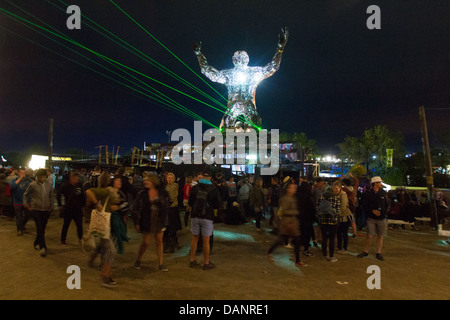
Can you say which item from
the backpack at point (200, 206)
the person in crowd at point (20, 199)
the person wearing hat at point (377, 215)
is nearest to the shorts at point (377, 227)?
the person wearing hat at point (377, 215)

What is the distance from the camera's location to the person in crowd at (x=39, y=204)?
586cm

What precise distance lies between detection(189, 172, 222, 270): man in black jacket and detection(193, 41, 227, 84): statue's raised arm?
1716cm

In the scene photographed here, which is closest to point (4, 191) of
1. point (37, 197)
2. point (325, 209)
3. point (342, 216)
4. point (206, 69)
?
point (37, 197)

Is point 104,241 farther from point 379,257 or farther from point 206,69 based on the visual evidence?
point 206,69

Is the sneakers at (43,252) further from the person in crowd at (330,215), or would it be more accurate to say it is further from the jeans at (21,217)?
the person in crowd at (330,215)

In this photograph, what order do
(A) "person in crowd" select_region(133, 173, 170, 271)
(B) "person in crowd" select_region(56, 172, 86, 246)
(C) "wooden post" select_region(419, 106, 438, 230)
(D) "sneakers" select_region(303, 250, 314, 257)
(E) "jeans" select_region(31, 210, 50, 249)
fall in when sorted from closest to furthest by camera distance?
(A) "person in crowd" select_region(133, 173, 170, 271) → (E) "jeans" select_region(31, 210, 50, 249) → (D) "sneakers" select_region(303, 250, 314, 257) → (B) "person in crowd" select_region(56, 172, 86, 246) → (C) "wooden post" select_region(419, 106, 438, 230)

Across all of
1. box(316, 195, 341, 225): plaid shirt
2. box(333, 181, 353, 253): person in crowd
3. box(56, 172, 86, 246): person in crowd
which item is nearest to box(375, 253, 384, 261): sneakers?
box(333, 181, 353, 253): person in crowd

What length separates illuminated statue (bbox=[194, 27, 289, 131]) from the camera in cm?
2050

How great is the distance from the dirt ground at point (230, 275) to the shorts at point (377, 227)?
612 mm

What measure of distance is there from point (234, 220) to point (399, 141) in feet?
141

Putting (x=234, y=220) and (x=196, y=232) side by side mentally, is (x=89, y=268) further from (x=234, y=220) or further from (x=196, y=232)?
(x=234, y=220)

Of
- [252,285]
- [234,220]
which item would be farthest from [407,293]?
[234,220]

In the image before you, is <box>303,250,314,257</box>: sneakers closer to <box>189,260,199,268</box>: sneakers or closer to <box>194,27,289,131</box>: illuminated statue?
<box>189,260,199,268</box>: sneakers

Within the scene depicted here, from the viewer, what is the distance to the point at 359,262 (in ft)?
19.6
